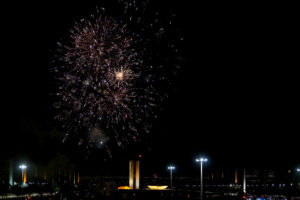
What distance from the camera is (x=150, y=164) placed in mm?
81875

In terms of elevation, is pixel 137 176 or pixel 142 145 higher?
pixel 142 145

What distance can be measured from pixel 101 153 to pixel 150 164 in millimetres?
16818

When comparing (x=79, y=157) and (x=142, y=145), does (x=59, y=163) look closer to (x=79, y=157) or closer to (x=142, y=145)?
(x=79, y=157)

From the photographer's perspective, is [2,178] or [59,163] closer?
[59,163]

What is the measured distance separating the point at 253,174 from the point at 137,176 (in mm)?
83360

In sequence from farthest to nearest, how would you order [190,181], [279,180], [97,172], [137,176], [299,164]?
[279,180], [190,181], [97,172], [137,176], [299,164]

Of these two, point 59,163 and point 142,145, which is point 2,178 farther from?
point 142,145

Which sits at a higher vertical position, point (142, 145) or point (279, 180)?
point (142, 145)

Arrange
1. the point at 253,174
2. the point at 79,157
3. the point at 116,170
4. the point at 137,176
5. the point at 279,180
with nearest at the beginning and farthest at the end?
the point at 79,157
the point at 137,176
the point at 116,170
the point at 279,180
the point at 253,174

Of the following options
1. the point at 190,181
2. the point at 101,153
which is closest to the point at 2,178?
the point at 101,153

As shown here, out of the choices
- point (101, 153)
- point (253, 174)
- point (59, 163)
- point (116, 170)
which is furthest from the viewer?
point (253, 174)

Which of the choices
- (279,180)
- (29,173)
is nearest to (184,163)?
(29,173)

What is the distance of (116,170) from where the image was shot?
282ft

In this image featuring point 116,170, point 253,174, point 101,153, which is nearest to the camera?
point 101,153
